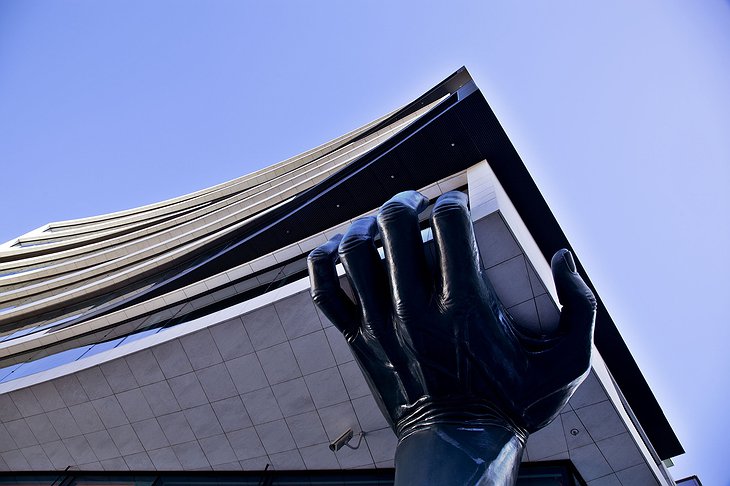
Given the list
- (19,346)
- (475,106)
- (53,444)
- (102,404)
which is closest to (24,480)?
(53,444)

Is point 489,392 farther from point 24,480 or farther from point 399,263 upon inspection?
point 24,480

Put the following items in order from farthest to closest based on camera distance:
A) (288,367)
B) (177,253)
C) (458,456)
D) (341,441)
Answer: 1. (177,253)
2. (288,367)
3. (341,441)
4. (458,456)

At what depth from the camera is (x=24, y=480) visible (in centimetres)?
1142

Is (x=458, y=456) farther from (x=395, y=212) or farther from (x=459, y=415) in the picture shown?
(x=395, y=212)

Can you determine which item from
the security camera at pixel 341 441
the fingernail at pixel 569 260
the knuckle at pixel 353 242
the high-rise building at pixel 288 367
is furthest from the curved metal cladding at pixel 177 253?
the fingernail at pixel 569 260

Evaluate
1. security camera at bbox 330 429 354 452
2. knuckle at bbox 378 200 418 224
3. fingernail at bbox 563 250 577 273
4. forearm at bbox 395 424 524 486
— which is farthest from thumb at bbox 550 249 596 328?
security camera at bbox 330 429 354 452

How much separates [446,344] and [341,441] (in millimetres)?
4463

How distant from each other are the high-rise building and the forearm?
271cm

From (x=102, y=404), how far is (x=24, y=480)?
4124mm

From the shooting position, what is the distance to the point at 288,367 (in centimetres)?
820

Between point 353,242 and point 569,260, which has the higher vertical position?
point 353,242

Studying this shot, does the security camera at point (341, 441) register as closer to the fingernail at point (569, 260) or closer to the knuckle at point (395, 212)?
the fingernail at point (569, 260)

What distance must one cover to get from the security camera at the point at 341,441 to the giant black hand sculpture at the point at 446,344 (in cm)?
349

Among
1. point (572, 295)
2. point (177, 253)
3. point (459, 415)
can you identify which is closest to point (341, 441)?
point (459, 415)
